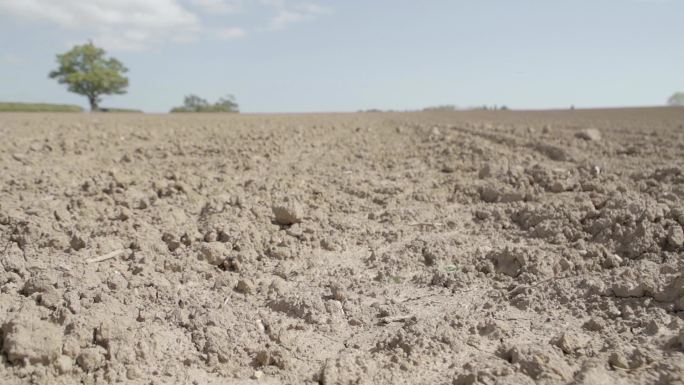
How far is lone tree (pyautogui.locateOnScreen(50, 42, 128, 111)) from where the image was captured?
34.3m

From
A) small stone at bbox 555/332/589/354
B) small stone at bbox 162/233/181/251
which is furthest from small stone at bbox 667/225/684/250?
small stone at bbox 162/233/181/251

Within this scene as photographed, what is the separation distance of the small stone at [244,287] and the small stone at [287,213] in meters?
0.85

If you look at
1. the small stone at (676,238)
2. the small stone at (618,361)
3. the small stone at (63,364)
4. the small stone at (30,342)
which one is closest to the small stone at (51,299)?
the small stone at (30,342)

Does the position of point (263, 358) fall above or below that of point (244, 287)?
below

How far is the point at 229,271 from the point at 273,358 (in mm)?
1029

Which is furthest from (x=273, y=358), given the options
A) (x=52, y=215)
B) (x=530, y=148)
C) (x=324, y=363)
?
(x=530, y=148)

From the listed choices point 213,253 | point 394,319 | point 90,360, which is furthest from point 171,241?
point 394,319

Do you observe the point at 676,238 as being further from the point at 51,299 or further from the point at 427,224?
the point at 51,299

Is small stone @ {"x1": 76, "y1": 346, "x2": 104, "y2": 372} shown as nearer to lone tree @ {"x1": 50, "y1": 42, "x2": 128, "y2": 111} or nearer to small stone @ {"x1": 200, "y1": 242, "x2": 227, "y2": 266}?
small stone @ {"x1": 200, "y1": 242, "x2": 227, "y2": 266}

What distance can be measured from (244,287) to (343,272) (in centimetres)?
64

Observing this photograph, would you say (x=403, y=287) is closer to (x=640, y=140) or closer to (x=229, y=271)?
(x=229, y=271)

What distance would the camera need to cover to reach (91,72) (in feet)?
112

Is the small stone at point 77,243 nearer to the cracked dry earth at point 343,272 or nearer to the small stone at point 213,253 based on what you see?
the cracked dry earth at point 343,272

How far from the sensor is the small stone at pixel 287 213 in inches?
166
